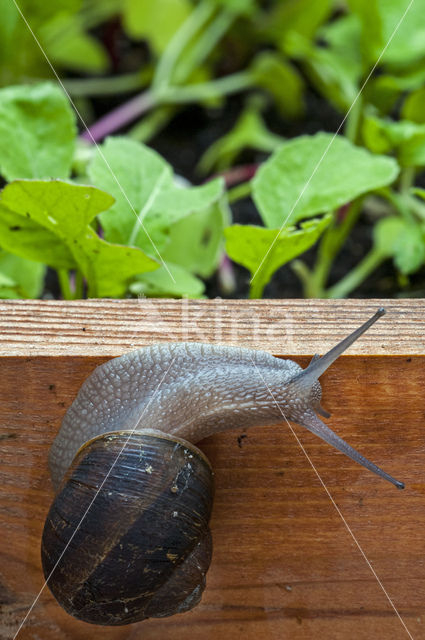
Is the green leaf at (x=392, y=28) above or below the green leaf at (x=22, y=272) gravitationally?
above

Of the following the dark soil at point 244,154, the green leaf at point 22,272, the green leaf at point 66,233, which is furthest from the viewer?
the dark soil at point 244,154

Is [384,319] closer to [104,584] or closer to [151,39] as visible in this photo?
[104,584]

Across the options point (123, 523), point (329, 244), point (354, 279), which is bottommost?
point (354, 279)

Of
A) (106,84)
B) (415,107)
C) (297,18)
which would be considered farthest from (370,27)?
(106,84)

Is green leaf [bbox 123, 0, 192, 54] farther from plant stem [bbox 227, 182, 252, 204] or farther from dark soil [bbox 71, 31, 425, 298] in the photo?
plant stem [bbox 227, 182, 252, 204]

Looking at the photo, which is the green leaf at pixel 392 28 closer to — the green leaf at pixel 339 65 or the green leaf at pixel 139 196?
the green leaf at pixel 339 65

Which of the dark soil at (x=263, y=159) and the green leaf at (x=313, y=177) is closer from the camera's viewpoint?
the green leaf at (x=313, y=177)

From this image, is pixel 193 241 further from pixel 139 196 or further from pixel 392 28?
pixel 392 28

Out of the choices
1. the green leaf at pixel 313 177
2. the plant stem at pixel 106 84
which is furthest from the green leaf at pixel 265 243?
the plant stem at pixel 106 84
